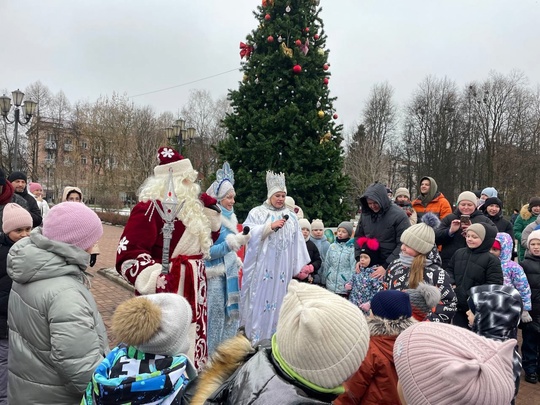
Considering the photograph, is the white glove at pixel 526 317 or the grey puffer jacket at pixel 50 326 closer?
the grey puffer jacket at pixel 50 326

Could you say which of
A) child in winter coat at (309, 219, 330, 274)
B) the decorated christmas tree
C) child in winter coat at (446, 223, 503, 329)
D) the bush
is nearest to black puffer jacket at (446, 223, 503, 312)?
child in winter coat at (446, 223, 503, 329)

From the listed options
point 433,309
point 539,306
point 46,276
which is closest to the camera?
point 46,276

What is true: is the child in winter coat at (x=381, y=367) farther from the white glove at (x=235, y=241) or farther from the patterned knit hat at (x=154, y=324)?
the white glove at (x=235, y=241)

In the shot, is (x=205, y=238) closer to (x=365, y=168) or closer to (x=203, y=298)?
(x=203, y=298)

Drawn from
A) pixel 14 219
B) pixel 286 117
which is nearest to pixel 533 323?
pixel 14 219

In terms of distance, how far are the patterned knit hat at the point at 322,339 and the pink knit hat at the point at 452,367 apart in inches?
8.3

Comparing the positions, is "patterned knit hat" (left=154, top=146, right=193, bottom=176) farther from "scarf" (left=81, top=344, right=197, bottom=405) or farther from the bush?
the bush

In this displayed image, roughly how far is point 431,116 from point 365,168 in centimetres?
1112

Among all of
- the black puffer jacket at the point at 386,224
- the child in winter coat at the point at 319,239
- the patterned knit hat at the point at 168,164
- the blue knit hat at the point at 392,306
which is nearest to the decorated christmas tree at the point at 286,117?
the child in winter coat at the point at 319,239

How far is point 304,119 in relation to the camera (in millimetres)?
9711

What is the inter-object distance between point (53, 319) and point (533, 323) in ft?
16.8

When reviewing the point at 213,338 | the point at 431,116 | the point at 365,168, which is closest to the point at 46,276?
the point at 213,338

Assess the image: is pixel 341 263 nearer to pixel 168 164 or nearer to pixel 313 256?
pixel 313 256

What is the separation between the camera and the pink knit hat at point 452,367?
1312 millimetres
